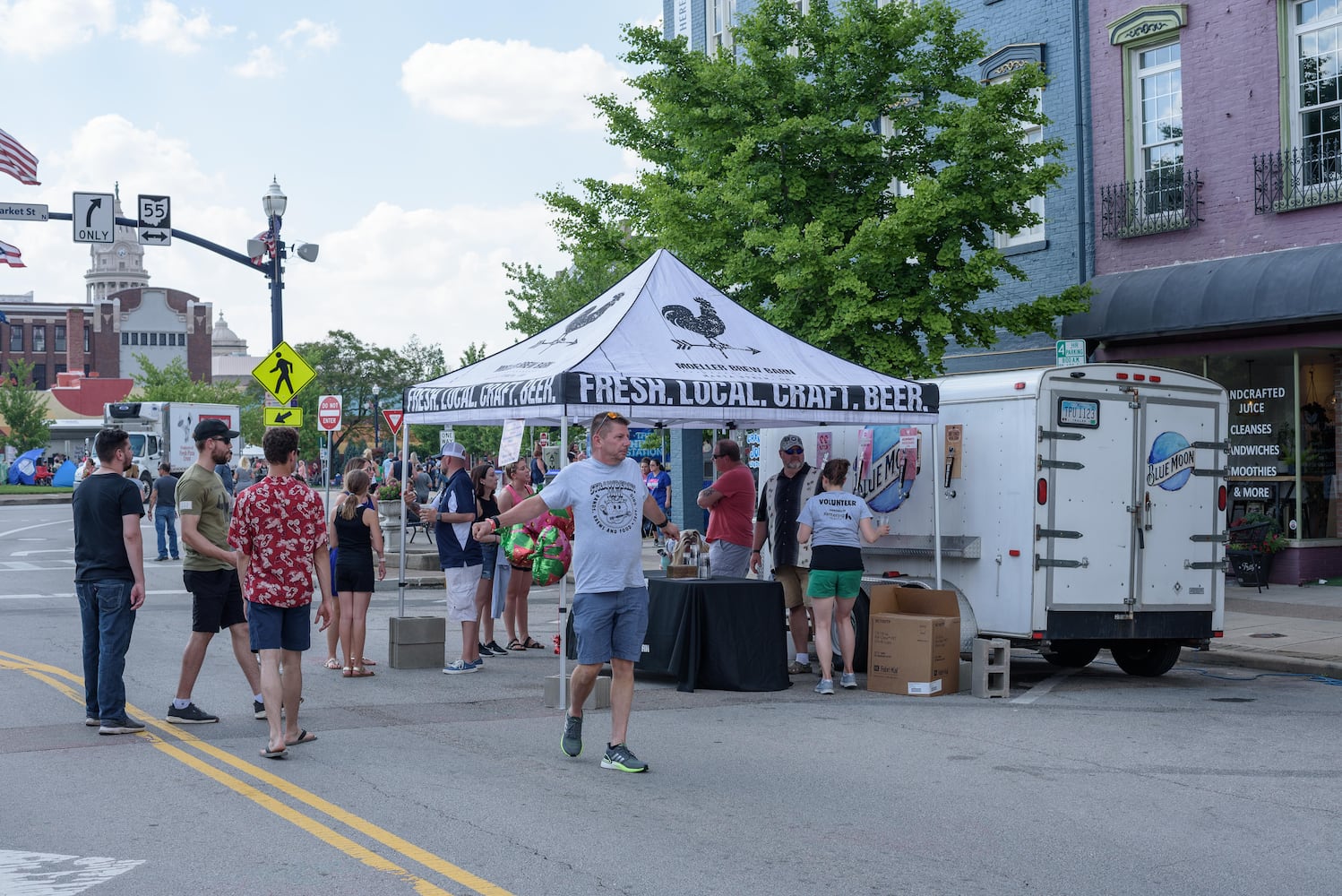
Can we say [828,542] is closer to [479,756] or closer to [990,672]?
[990,672]

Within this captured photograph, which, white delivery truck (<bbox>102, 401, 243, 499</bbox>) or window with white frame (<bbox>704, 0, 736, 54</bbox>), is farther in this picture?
white delivery truck (<bbox>102, 401, 243, 499</bbox>)

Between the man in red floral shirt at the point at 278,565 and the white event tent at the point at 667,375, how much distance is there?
7.52 ft

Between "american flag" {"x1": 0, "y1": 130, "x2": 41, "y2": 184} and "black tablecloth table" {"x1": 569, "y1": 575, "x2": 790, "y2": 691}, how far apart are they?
779 inches

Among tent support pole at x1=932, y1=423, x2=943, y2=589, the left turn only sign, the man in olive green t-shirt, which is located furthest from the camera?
the left turn only sign

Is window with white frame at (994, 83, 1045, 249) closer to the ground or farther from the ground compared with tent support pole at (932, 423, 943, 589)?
farther from the ground

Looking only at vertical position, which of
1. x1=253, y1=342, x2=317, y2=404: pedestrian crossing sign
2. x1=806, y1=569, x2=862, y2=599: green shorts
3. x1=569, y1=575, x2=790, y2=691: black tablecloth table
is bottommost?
x1=569, y1=575, x2=790, y2=691: black tablecloth table

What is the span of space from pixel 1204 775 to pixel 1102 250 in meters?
13.7

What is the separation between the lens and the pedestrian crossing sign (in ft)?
72.5

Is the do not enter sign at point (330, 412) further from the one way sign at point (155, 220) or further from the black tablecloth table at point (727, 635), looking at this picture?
the black tablecloth table at point (727, 635)

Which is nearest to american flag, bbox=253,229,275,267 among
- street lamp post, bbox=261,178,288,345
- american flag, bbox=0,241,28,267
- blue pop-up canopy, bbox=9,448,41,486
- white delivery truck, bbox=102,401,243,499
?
street lamp post, bbox=261,178,288,345

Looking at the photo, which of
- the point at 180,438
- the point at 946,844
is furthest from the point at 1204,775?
the point at 180,438

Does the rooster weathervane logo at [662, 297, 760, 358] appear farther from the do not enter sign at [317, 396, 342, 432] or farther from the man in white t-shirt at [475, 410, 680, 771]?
the do not enter sign at [317, 396, 342, 432]

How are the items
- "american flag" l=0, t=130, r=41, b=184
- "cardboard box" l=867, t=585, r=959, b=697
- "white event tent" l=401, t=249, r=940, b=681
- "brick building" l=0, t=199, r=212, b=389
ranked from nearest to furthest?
"white event tent" l=401, t=249, r=940, b=681 → "cardboard box" l=867, t=585, r=959, b=697 → "american flag" l=0, t=130, r=41, b=184 → "brick building" l=0, t=199, r=212, b=389

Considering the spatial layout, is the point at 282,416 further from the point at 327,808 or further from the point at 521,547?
the point at 327,808
